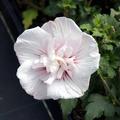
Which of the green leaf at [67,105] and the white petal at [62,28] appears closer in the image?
the white petal at [62,28]

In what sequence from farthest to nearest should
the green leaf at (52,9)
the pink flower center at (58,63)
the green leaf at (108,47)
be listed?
the green leaf at (52,9) → the green leaf at (108,47) → the pink flower center at (58,63)

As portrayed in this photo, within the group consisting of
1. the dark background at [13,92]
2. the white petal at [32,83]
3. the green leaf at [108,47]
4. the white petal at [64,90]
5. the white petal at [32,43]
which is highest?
the white petal at [32,43]

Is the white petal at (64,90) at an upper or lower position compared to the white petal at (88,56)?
lower

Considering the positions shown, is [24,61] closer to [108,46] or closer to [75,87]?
[75,87]

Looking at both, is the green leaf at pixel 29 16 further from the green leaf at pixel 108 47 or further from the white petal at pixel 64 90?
the white petal at pixel 64 90

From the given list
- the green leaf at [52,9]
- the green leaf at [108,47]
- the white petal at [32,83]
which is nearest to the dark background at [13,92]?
the green leaf at [52,9]

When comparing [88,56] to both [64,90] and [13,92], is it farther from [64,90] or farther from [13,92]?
[13,92]

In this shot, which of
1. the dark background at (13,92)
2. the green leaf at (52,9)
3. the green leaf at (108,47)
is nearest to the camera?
the green leaf at (108,47)

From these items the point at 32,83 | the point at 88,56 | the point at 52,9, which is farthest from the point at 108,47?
the point at 52,9

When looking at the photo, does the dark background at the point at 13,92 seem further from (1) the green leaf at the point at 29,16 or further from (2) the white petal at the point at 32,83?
A: (2) the white petal at the point at 32,83
